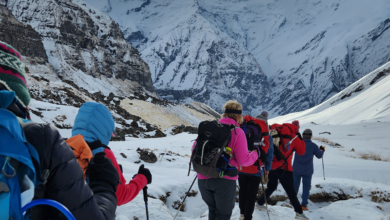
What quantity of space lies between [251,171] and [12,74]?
3.36 m

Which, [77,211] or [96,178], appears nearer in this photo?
[77,211]

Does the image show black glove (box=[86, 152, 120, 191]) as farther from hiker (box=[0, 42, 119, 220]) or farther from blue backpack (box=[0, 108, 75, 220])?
blue backpack (box=[0, 108, 75, 220])

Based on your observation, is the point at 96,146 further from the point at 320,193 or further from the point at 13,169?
the point at 320,193

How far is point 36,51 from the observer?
51.8 meters

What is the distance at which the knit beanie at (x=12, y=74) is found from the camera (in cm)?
112

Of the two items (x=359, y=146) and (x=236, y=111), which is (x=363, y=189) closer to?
(x=236, y=111)

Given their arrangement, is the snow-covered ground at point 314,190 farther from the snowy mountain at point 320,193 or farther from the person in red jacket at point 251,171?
the person in red jacket at point 251,171

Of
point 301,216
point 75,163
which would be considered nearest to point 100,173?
point 75,163

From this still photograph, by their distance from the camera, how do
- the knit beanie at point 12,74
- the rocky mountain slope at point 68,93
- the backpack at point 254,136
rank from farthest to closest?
the rocky mountain slope at point 68,93 < the backpack at point 254,136 < the knit beanie at point 12,74

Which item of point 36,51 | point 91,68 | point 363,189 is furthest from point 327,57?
point 363,189

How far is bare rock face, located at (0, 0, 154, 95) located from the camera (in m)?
56.6

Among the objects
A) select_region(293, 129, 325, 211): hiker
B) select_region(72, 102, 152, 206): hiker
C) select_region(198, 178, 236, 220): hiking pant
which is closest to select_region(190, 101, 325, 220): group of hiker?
select_region(198, 178, 236, 220): hiking pant

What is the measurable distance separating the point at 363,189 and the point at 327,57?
22846cm

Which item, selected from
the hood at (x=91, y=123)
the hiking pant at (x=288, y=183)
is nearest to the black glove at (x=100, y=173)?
the hood at (x=91, y=123)
